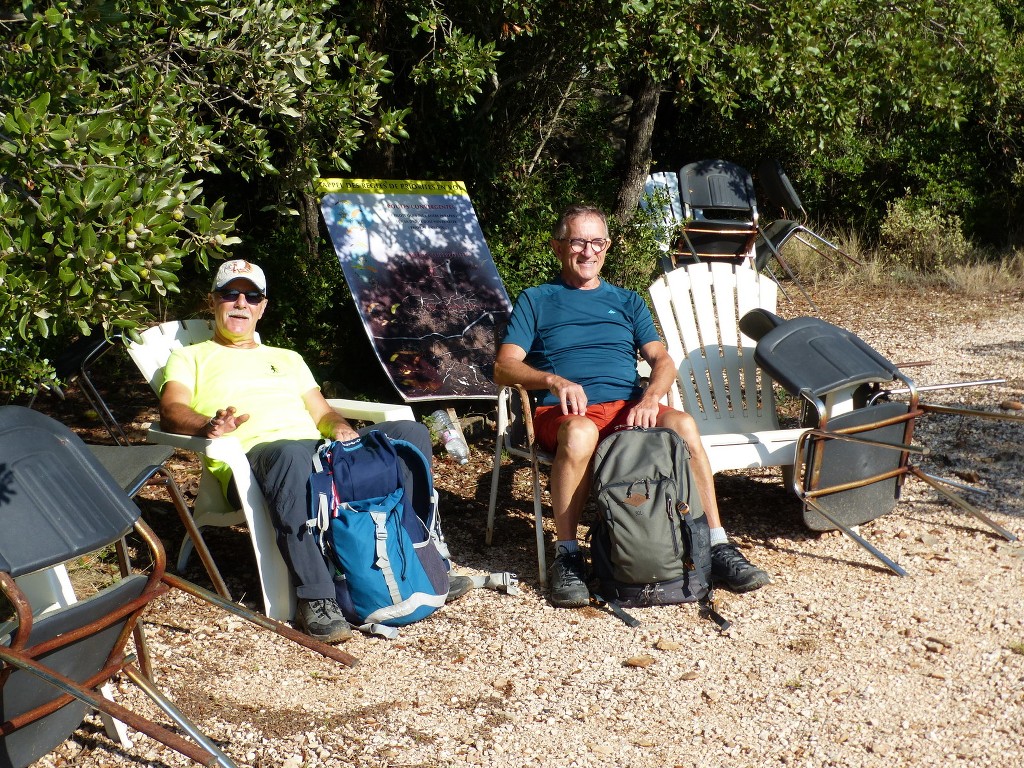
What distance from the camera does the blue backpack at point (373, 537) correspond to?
136 inches

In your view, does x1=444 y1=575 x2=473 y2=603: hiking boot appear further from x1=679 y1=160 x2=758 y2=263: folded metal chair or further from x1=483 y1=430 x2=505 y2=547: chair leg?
x1=679 y1=160 x2=758 y2=263: folded metal chair

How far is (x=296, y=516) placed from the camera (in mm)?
3391

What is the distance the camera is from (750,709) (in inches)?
117

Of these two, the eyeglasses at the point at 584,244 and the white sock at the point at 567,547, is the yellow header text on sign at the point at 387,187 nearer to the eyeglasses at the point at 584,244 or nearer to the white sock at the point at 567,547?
the eyeglasses at the point at 584,244

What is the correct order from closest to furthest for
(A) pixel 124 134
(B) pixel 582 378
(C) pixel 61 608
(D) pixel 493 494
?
(C) pixel 61 608 → (A) pixel 124 134 → (B) pixel 582 378 → (D) pixel 493 494

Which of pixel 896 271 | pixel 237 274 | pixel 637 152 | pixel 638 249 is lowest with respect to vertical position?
pixel 896 271

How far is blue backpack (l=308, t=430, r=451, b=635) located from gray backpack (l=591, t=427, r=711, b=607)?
0.60 meters

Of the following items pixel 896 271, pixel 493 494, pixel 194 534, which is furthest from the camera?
pixel 896 271

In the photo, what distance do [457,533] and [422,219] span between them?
7.29 ft

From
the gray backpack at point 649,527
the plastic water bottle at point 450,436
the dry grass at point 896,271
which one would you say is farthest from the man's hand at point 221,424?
the dry grass at point 896,271

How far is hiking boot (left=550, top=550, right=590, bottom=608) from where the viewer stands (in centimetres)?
363

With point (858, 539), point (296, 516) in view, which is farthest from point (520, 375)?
point (858, 539)

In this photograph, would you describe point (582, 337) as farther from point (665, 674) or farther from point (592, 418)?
point (665, 674)

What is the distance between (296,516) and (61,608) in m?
0.99
